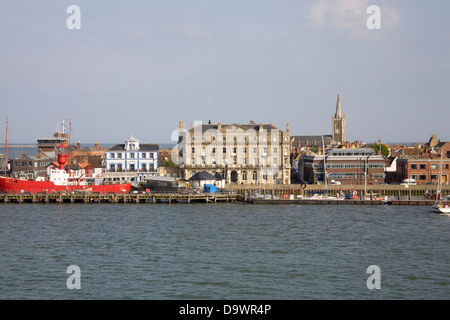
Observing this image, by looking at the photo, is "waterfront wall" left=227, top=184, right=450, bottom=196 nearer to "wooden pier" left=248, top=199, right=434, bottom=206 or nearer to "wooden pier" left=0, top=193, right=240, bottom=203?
"wooden pier" left=248, top=199, right=434, bottom=206

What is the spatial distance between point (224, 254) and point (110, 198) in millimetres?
45599

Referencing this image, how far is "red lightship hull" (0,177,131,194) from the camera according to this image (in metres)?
93.2

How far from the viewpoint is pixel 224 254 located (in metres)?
48.6

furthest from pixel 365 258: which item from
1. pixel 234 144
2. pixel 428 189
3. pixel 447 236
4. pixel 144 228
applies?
pixel 234 144

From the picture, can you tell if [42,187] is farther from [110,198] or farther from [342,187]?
[342,187]

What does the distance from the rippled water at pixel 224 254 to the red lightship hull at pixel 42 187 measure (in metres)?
16.8

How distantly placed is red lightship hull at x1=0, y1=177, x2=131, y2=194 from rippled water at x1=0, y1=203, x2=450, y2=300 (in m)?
16.8

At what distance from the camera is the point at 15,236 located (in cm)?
5688

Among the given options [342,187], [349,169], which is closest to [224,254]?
[342,187]

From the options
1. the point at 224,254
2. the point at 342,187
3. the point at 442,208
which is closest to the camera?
the point at 224,254

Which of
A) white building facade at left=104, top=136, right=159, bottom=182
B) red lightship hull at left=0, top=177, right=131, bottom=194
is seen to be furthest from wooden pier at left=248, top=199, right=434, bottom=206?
white building facade at left=104, top=136, right=159, bottom=182

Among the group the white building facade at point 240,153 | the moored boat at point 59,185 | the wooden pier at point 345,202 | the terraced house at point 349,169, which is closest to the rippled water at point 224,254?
the wooden pier at point 345,202

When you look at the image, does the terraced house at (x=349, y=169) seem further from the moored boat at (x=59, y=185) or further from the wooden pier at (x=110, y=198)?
the moored boat at (x=59, y=185)

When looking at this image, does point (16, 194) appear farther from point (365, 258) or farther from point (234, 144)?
point (365, 258)
